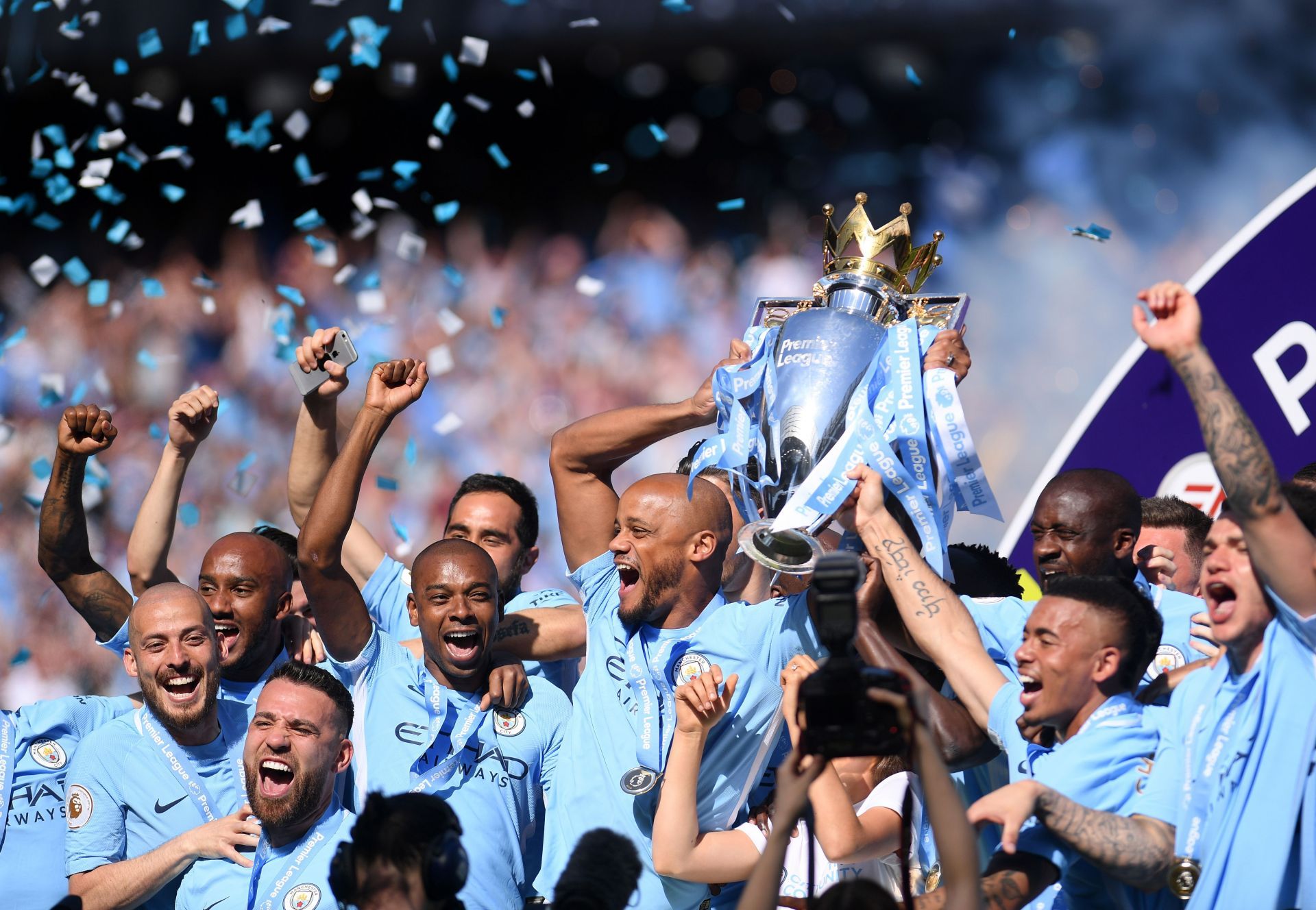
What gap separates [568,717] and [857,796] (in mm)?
929

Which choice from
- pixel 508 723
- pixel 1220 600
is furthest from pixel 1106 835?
pixel 508 723

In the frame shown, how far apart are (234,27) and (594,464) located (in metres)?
5.08

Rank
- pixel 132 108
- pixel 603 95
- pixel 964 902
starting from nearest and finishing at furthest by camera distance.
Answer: pixel 964 902 → pixel 603 95 → pixel 132 108

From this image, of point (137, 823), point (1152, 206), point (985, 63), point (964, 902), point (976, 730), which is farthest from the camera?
point (985, 63)

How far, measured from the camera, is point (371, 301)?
8.20 m

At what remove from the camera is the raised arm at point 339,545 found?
169 inches

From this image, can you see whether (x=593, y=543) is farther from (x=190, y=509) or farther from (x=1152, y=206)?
(x=190, y=509)

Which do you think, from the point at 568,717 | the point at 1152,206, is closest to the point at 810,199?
the point at 1152,206

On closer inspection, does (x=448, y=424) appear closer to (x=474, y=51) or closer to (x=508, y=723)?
(x=474, y=51)

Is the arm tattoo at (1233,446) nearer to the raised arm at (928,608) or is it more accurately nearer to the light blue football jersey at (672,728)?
the raised arm at (928,608)

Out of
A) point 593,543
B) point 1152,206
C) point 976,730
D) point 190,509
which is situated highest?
point 1152,206

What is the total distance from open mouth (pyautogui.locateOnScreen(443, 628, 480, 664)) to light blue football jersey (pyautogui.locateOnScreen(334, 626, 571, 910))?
107mm

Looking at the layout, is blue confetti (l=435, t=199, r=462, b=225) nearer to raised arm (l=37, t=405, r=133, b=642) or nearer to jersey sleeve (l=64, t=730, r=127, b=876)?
raised arm (l=37, t=405, r=133, b=642)

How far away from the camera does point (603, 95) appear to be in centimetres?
787
